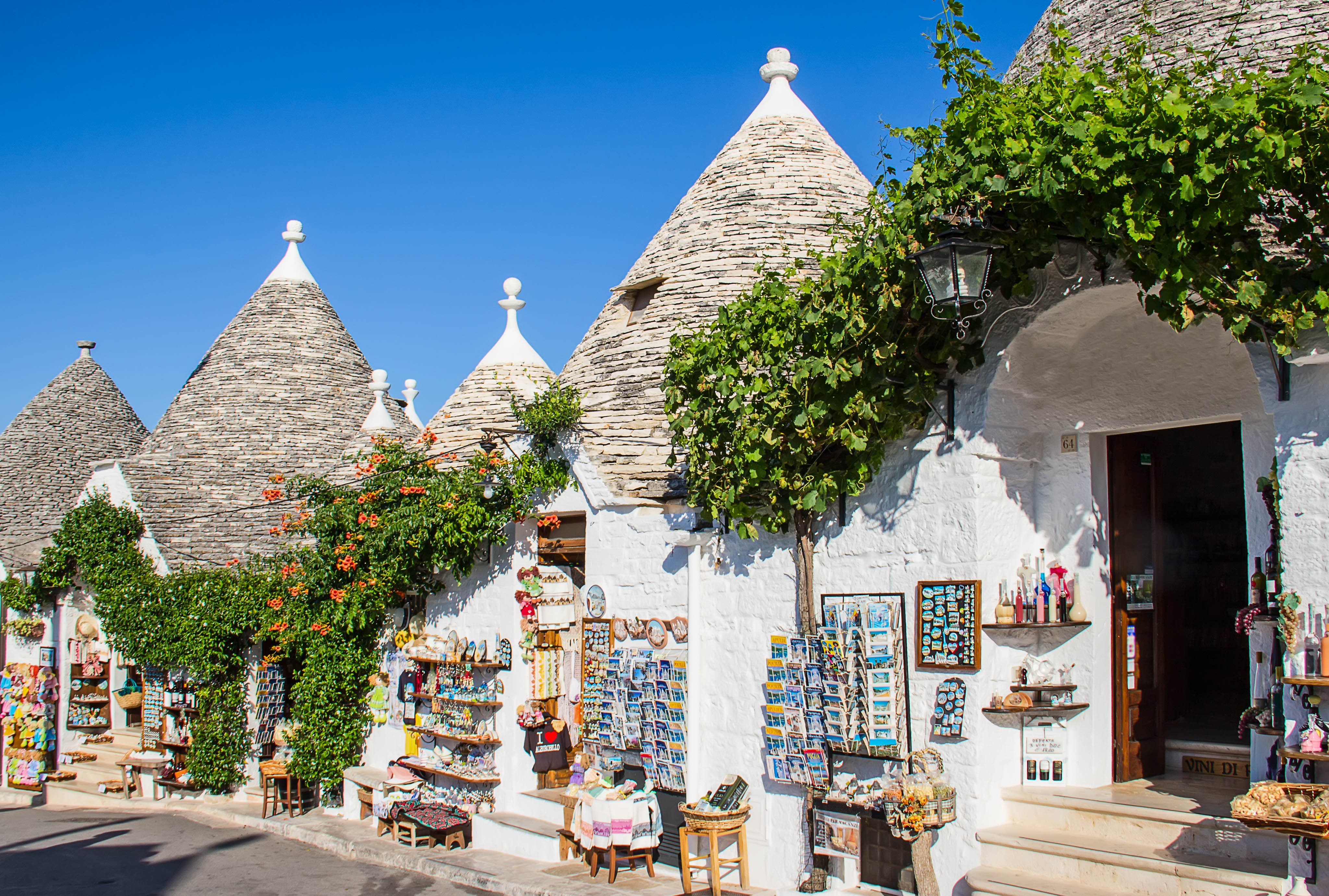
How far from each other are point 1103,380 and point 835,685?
281 centimetres

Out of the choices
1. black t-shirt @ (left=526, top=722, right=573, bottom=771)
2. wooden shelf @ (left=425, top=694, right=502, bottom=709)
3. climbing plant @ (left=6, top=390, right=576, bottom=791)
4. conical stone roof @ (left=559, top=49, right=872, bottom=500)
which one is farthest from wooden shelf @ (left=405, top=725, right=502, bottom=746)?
conical stone roof @ (left=559, top=49, right=872, bottom=500)

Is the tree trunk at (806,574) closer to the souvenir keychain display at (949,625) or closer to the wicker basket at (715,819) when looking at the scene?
the souvenir keychain display at (949,625)

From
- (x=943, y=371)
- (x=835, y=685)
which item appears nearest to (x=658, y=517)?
(x=835, y=685)

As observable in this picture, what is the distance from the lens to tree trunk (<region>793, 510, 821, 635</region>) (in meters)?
7.98

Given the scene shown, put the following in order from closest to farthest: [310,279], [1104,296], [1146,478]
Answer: [1104,296], [1146,478], [310,279]

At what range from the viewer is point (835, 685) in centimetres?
767

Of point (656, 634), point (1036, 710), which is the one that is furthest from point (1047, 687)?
point (656, 634)

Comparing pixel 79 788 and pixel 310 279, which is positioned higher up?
pixel 310 279

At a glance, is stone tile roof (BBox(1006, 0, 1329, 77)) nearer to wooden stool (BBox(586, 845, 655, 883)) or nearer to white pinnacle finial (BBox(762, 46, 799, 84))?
white pinnacle finial (BBox(762, 46, 799, 84))

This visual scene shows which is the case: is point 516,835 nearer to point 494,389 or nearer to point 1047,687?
point 1047,687

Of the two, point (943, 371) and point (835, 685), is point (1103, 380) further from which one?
point (835, 685)

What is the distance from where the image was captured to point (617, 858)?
29.9 feet

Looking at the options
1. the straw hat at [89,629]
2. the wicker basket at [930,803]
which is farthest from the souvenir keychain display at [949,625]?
the straw hat at [89,629]

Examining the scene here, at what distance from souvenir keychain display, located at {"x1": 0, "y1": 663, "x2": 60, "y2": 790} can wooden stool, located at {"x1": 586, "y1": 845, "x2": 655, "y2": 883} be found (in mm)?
12275
